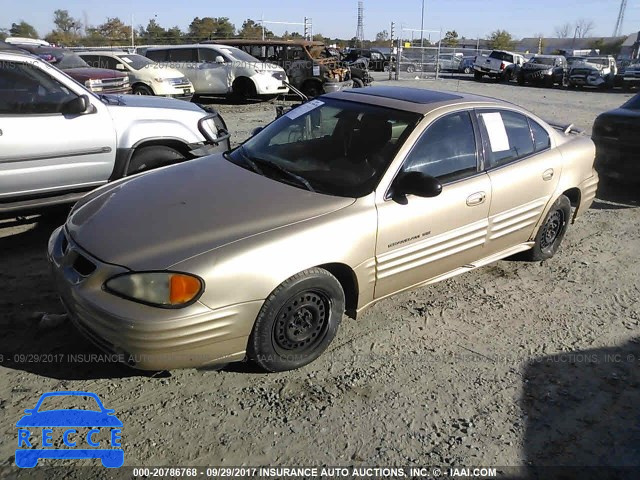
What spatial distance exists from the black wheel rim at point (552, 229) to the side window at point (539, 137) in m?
0.62

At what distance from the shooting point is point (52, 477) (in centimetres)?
246

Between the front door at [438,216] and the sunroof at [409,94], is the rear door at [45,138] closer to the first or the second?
the sunroof at [409,94]

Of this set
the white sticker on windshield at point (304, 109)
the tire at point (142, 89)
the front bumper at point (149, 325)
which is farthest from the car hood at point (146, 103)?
the tire at point (142, 89)

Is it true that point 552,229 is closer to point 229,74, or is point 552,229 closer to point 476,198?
point 476,198

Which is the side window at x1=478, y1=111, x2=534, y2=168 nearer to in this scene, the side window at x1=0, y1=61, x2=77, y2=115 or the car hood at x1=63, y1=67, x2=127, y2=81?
the side window at x1=0, y1=61, x2=77, y2=115

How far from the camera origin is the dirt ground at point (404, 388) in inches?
106

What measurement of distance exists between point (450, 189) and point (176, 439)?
2.38 metres

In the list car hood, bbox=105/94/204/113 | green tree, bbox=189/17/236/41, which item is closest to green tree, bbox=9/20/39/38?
green tree, bbox=189/17/236/41

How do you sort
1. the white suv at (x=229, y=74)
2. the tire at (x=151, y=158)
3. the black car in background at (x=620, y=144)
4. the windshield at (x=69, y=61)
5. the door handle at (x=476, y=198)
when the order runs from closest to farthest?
1. the door handle at (x=476, y=198)
2. the tire at (x=151, y=158)
3. the black car in background at (x=620, y=144)
4. the windshield at (x=69, y=61)
5. the white suv at (x=229, y=74)

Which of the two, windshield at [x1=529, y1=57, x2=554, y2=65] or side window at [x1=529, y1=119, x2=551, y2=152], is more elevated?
side window at [x1=529, y1=119, x2=551, y2=152]

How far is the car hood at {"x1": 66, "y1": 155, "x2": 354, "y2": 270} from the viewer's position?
2.91m

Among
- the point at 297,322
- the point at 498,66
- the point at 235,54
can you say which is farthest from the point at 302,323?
the point at 498,66

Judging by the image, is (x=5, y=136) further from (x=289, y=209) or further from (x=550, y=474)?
(x=550, y=474)

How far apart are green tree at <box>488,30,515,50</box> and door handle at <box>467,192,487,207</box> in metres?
64.9
